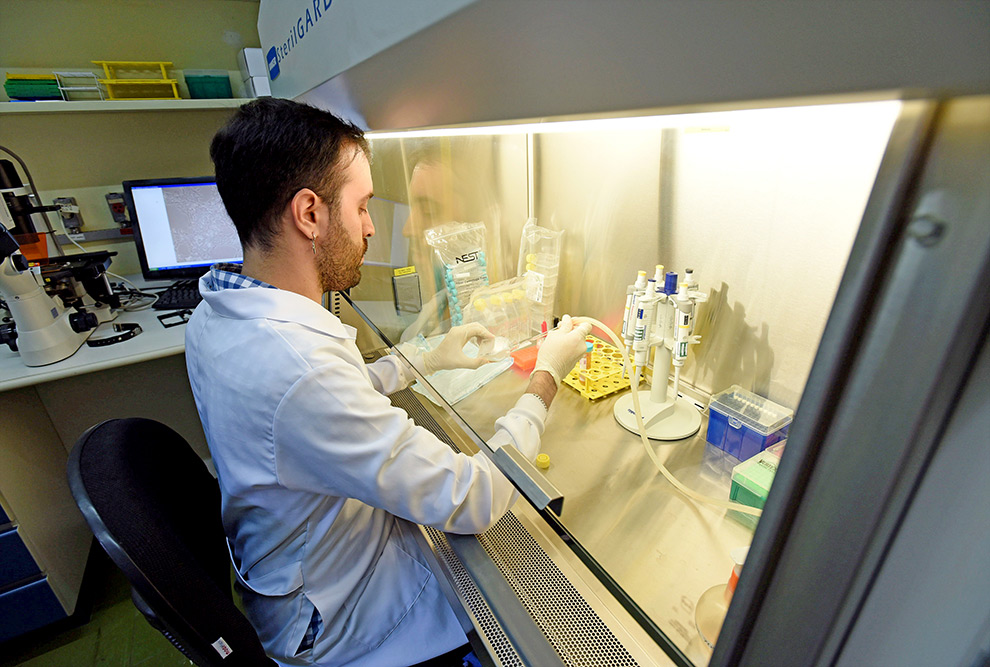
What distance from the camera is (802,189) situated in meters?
0.87

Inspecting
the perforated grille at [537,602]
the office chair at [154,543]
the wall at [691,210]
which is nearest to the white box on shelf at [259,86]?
the wall at [691,210]

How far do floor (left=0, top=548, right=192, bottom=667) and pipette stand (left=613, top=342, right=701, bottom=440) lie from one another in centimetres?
194

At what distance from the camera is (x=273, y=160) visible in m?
0.94

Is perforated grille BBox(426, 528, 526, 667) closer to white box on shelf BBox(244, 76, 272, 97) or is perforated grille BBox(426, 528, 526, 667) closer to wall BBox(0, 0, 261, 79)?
white box on shelf BBox(244, 76, 272, 97)

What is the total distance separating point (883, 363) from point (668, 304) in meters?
0.68

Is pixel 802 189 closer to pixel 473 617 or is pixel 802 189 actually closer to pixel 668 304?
pixel 668 304

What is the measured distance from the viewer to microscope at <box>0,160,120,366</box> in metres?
1.66

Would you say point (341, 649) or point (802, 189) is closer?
point (802, 189)

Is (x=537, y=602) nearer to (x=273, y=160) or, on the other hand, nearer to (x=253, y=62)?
(x=273, y=160)

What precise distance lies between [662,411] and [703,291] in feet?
0.97

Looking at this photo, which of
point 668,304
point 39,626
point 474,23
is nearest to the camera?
point 474,23

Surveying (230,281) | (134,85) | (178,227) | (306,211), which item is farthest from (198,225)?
(306,211)

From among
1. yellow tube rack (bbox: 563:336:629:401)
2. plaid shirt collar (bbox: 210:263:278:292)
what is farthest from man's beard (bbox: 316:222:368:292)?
yellow tube rack (bbox: 563:336:629:401)

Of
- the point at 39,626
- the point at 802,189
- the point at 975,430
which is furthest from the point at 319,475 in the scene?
the point at 39,626
